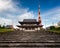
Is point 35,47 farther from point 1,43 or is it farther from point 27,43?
point 1,43

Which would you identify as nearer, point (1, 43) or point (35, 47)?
point (35, 47)

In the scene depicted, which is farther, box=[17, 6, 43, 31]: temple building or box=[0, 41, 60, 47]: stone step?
box=[17, 6, 43, 31]: temple building

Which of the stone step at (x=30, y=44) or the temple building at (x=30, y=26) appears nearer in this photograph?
the stone step at (x=30, y=44)

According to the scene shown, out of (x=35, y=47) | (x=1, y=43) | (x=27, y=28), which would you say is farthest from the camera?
(x=27, y=28)

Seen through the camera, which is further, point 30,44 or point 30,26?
point 30,26

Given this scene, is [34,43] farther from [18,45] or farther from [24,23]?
[24,23]

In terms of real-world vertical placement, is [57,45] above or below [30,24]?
below

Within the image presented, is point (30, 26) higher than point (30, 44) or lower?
higher

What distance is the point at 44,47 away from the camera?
19.6 feet

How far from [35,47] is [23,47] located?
2.20 feet

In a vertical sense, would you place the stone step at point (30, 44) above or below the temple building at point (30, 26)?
below

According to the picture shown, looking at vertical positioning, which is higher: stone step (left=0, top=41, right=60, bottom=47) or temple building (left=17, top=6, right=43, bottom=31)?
temple building (left=17, top=6, right=43, bottom=31)

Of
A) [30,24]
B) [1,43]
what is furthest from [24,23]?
[1,43]

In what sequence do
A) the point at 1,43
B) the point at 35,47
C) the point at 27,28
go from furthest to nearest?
1. the point at 27,28
2. the point at 1,43
3. the point at 35,47
